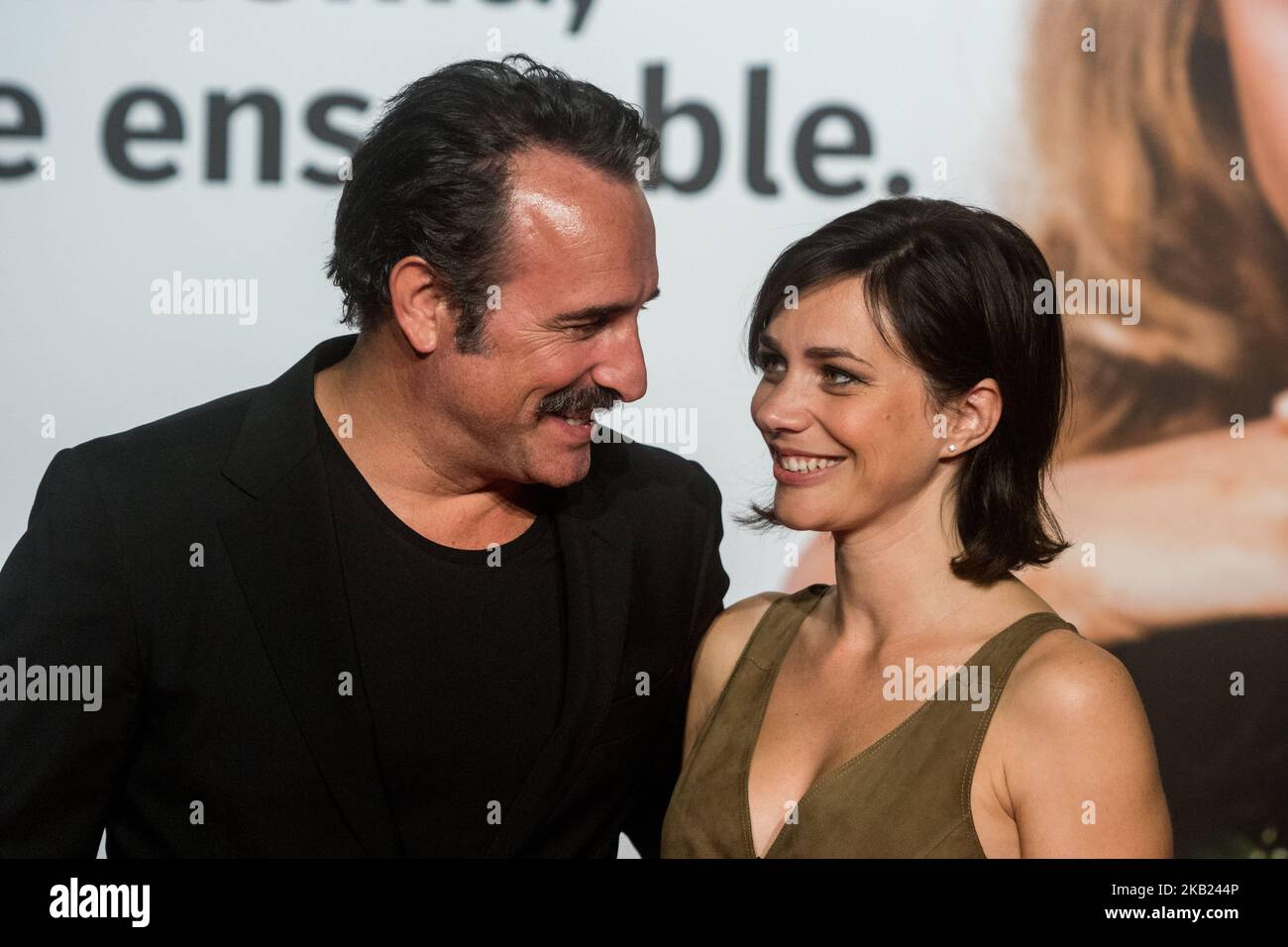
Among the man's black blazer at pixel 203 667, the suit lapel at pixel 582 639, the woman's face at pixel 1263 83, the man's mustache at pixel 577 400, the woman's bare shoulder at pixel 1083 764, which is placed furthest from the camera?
the woman's face at pixel 1263 83

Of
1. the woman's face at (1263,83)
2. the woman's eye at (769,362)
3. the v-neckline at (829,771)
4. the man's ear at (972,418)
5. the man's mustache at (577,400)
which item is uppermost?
the woman's face at (1263,83)

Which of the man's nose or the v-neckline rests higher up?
the man's nose

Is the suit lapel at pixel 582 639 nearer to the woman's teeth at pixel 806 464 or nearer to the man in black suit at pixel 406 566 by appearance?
the man in black suit at pixel 406 566

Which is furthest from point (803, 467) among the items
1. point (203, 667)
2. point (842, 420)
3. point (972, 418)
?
point (203, 667)

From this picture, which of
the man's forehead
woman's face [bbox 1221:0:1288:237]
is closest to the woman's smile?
the man's forehead

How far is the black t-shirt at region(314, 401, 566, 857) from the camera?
1897 mm

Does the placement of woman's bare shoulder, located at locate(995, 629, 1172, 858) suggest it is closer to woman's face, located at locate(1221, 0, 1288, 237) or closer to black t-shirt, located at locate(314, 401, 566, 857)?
black t-shirt, located at locate(314, 401, 566, 857)

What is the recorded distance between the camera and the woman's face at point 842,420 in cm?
186

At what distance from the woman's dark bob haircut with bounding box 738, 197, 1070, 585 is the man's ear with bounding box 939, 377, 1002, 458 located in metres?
0.02

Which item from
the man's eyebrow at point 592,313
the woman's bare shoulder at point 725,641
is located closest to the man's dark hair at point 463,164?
the man's eyebrow at point 592,313

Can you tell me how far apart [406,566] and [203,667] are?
32 cm
